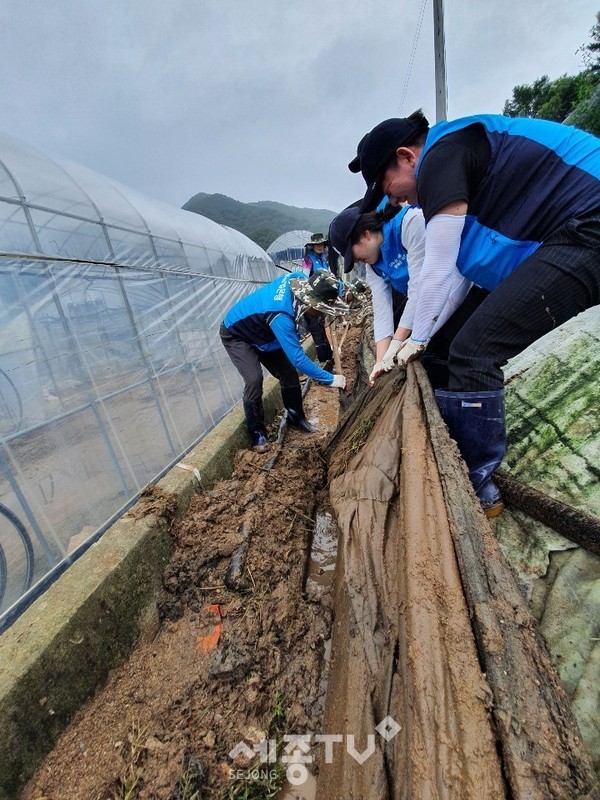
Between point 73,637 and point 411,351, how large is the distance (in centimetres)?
211

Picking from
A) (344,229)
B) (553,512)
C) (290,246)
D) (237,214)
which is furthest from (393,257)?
(237,214)

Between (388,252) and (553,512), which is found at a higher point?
(388,252)

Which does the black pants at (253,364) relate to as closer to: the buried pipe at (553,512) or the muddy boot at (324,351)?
the buried pipe at (553,512)

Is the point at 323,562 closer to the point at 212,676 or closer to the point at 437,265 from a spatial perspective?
the point at 212,676

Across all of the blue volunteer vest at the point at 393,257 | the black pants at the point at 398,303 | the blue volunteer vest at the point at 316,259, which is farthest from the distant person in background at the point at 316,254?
the blue volunteer vest at the point at 393,257

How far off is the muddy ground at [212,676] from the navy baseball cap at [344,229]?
1.86 metres

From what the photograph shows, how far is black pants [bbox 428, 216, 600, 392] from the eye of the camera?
1364 mm

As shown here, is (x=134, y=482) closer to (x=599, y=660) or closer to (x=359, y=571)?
(x=359, y=571)

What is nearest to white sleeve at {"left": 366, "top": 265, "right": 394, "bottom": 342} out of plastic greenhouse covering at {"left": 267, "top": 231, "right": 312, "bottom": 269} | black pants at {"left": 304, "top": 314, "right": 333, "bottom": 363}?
black pants at {"left": 304, "top": 314, "right": 333, "bottom": 363}

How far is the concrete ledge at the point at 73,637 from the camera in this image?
130cm

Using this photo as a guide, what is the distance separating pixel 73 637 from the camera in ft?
4.99

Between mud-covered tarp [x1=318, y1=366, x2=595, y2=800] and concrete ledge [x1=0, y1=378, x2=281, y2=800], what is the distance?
3.41 ft

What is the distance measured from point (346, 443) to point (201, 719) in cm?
162

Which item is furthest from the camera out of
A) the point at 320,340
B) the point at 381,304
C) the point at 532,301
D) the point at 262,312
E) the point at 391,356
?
the point at 320,340
